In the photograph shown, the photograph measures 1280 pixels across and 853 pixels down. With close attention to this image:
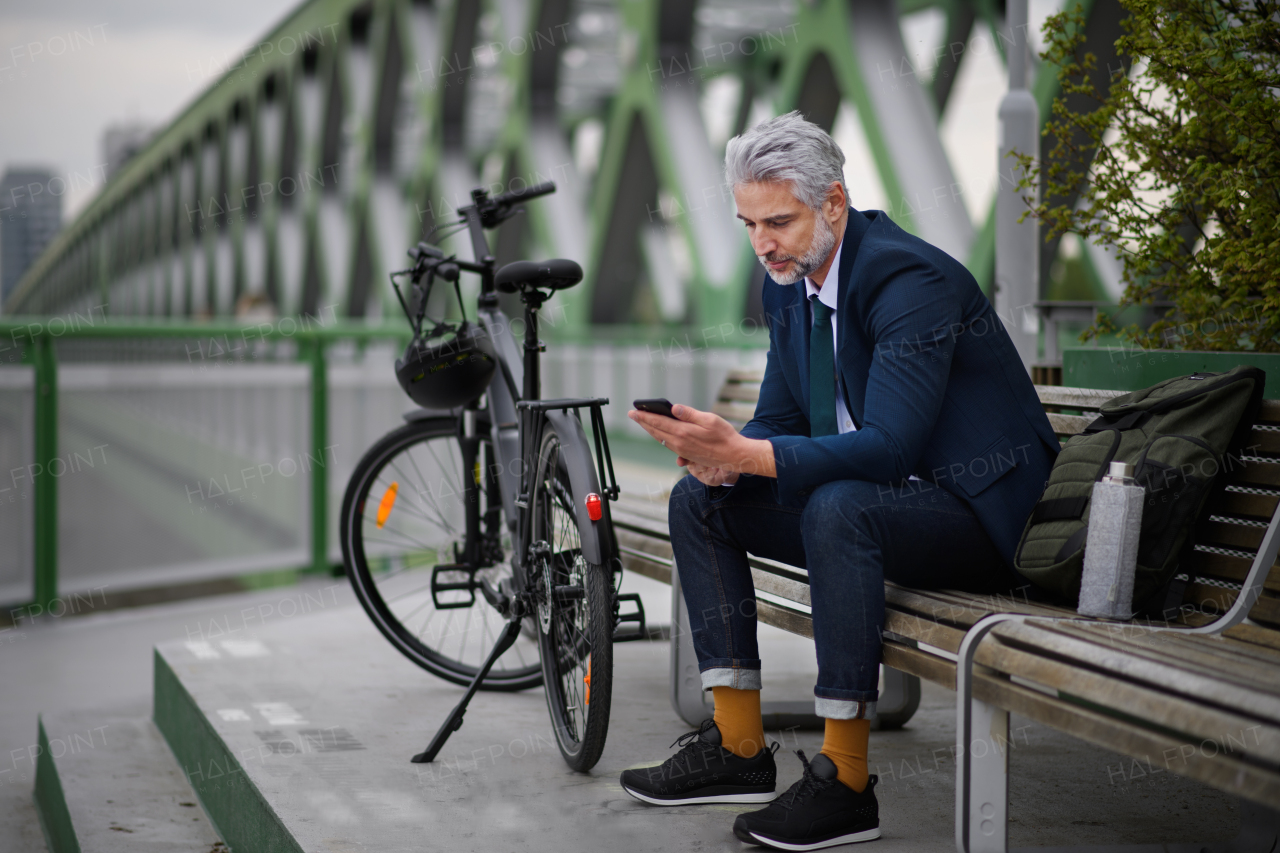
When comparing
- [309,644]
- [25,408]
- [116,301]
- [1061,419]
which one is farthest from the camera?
[116,301]

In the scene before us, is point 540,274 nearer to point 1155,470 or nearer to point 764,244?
point 764,244

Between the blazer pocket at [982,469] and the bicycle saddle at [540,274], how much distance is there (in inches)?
40.8

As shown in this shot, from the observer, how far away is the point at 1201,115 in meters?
2.76

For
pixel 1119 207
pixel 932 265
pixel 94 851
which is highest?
pixel 1119 207

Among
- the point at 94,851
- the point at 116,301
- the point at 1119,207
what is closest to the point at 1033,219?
the point at 1119,207

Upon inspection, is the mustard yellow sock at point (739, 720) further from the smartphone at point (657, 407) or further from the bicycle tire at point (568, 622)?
the smartphone at point (657, 407)

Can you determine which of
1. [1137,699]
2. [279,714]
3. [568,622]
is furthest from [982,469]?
[279,714]

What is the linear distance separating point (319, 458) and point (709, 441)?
13.4 ft

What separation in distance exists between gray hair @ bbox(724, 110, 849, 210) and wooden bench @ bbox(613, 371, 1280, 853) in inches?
28.2

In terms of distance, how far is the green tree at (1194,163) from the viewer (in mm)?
2607

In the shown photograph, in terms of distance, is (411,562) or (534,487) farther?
(411,562)

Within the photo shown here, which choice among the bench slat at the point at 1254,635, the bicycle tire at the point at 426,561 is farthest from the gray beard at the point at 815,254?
the bicycle tire at the point at 426,561

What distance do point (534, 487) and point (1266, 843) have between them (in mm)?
1534

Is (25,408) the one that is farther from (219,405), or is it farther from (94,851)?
(94,851)
